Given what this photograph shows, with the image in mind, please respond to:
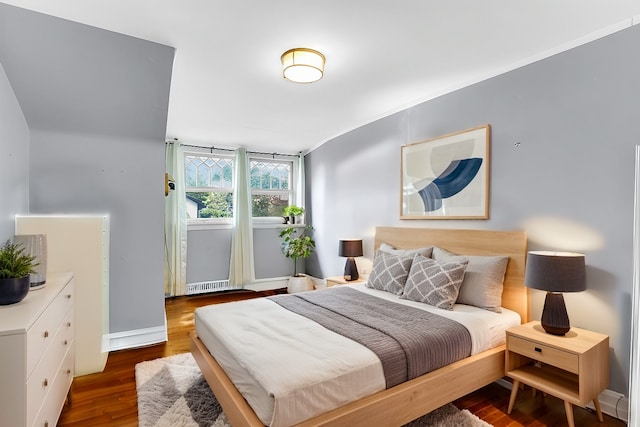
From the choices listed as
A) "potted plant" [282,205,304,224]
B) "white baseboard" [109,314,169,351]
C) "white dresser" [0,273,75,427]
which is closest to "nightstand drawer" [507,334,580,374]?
"white dresser" [0,273,75,427]

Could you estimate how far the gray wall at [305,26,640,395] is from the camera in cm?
205

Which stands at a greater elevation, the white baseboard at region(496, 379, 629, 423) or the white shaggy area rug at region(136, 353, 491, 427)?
the white baseboard at region(496, 379, 629, 423)

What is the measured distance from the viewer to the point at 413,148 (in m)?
3.45

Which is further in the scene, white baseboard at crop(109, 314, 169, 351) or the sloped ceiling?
white baseboard at crop(109, 314, 169, 351)

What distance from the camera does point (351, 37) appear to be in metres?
2.25

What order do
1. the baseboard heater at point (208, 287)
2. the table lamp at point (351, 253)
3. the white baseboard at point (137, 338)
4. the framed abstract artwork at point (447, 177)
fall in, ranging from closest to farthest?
the framed abstract artwork at point (447, 177), the white baseboard at point (137, 338), the table lamp at point (351, 253), the baseboard heater at point (208, 287)

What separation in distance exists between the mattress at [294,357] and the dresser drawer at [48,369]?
2.66 ft

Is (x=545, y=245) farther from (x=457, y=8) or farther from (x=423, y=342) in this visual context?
(x=457, y=8)

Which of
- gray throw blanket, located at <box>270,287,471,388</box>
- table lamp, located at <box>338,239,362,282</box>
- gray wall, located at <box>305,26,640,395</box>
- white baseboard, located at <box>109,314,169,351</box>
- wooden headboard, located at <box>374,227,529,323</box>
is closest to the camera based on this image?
gray throw blanket, located at <box>270,287,471,388</box>

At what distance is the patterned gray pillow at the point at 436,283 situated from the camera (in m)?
2.51

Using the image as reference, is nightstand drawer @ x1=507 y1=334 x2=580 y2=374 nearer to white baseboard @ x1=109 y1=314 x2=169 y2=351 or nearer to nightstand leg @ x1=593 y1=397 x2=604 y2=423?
nightstand leg @ x1=593 y1=397 x2=604 y2=423

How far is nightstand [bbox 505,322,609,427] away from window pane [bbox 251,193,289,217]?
13.8 feet

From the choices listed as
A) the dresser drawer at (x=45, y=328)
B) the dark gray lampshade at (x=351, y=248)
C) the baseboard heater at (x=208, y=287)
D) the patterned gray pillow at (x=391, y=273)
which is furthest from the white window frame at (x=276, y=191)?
the dresser drawer at (x=45, y=328)

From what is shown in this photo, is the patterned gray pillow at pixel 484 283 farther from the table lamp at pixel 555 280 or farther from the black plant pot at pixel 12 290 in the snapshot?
the black plant pot at pixel 12 290
